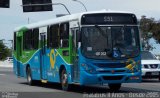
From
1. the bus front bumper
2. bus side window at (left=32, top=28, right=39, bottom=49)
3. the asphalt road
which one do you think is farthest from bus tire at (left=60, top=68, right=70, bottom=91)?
bus side window at (left=32, top=28, right=39, bottom=49)

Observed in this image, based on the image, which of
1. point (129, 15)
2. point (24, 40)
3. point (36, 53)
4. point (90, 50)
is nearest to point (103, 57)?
point (90, 50)

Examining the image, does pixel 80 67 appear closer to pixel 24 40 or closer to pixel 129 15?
pixel 129 15

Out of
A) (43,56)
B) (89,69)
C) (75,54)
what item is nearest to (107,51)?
(89,69)

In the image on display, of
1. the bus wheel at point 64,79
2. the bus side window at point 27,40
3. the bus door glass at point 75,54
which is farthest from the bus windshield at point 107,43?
the bus side window at point 27,40

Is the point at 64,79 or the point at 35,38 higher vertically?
the point at 35,38

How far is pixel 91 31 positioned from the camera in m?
19.8

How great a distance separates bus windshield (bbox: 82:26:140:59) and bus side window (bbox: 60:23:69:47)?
1618 millimetres

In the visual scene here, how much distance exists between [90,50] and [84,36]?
0.55 metres

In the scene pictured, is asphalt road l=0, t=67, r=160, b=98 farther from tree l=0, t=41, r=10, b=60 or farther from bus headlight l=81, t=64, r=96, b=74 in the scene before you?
tree l=0, t=41, r=10, b=60

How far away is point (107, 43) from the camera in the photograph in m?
19.7

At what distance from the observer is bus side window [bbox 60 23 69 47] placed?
2128cm

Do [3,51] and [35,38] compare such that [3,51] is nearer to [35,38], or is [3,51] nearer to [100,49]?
[35,38]

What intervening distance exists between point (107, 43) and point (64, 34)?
2.48 meters

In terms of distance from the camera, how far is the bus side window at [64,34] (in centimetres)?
2128
